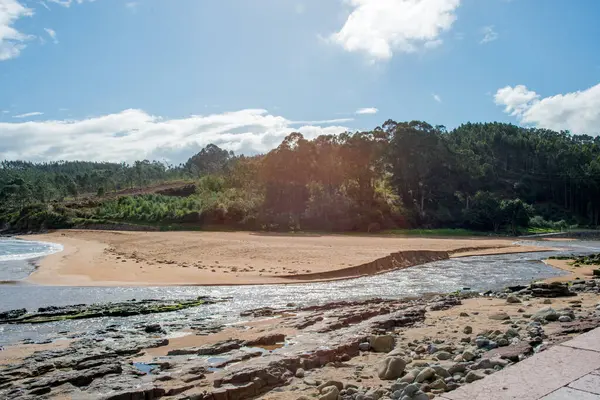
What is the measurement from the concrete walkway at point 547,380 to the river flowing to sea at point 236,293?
955 cm

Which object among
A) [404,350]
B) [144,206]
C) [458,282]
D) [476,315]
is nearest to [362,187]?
[144,206]

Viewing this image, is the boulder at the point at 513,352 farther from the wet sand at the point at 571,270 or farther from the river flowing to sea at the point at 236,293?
the wet sand at the point at 571,270

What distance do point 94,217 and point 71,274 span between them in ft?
171

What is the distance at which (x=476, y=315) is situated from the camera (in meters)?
13.0

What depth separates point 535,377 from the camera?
18.3 ft

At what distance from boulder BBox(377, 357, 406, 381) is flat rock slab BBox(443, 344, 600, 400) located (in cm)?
223

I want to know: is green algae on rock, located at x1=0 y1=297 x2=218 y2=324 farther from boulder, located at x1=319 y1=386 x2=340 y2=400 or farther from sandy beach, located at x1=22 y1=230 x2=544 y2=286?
boulder, located at x1=319 y1=386 x2=340 y2=400

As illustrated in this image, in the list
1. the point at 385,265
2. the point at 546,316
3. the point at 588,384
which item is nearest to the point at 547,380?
the point at 588,384

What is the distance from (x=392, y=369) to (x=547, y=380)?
285 centimetres

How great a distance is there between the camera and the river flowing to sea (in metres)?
13.7

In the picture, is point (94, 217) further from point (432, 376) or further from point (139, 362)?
point (432, 376)

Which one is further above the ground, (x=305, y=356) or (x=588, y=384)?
(x=588, y=384)

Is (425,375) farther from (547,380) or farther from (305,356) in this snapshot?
(305,356)

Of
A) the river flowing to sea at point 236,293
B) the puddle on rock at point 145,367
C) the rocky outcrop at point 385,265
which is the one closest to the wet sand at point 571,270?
the river flowing to sea at point 236,293
